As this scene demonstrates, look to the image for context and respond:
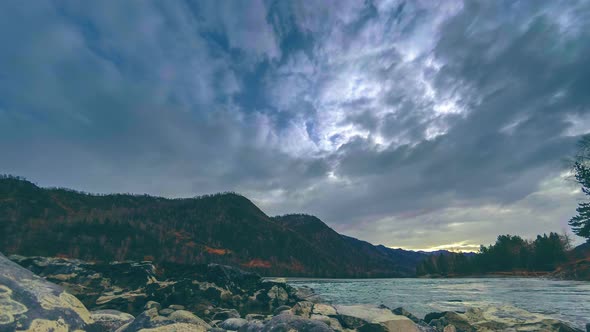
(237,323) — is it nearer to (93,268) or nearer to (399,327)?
(399,327)

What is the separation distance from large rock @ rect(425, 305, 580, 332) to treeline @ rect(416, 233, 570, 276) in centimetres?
12280

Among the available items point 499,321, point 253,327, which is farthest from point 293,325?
point 499,321

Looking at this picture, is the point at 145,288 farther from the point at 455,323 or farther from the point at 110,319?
the point at 455,323

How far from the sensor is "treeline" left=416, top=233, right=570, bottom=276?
10469 cm

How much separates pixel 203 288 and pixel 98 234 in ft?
495

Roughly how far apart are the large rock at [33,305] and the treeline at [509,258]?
13858 centimetres

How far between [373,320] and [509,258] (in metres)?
144

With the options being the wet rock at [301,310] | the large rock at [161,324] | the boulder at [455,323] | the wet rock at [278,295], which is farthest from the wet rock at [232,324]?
the wet rock at [278,295]

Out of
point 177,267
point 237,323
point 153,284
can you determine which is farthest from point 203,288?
point 237,323

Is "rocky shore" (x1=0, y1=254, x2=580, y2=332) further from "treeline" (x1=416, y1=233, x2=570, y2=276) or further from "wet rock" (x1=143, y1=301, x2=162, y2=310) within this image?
"treeline" (x1=416, y1=233, x2=570, y2=276)

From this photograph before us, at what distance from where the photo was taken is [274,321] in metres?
7.64

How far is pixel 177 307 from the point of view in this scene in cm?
1658

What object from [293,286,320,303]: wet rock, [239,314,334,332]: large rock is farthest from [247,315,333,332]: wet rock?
[293,286,320,303]: wet rock

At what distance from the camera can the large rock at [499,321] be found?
10923 mm
